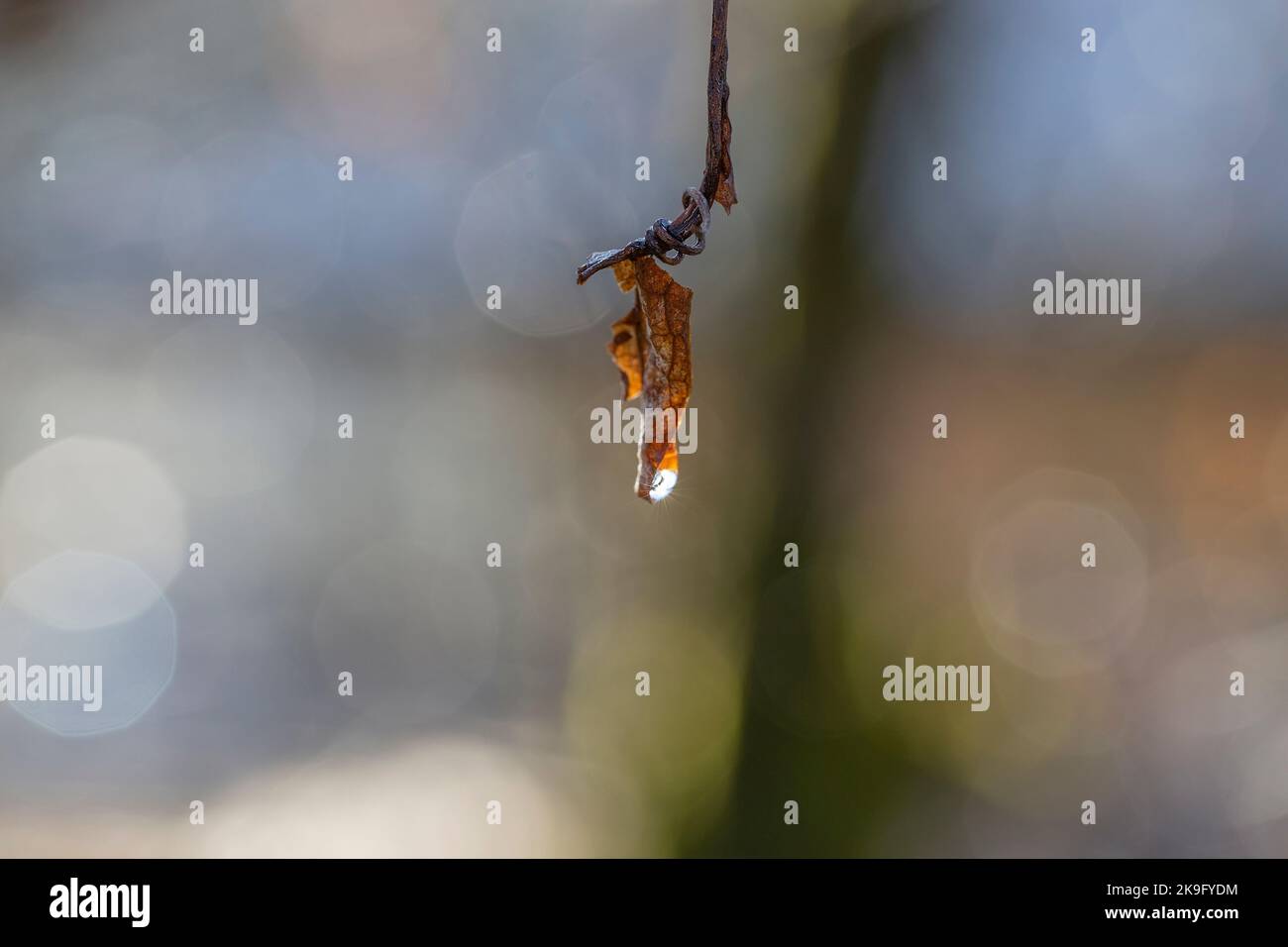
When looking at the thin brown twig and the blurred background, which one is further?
the blurred background

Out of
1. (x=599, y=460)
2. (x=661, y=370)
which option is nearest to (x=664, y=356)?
(x=661, y=370)

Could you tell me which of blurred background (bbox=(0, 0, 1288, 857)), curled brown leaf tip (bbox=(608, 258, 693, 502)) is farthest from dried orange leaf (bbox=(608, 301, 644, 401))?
blurred background (bbox=(0, 0, 1288, 857))

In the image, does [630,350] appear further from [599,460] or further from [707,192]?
[599,460]

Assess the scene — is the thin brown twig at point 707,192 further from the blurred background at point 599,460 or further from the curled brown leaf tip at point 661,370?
the blurred background at point 599,460

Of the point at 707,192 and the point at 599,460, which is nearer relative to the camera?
the point at 707,192

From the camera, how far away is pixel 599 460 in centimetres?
127

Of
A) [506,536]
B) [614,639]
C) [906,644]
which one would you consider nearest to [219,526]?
[506,536]

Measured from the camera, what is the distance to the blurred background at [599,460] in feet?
3.93

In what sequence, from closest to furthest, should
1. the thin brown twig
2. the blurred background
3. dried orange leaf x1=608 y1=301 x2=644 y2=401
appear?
1. the thin brown twig
2. dried orange leaf x1=608 y1=301 x2=644 y2=401
3. the blurred background

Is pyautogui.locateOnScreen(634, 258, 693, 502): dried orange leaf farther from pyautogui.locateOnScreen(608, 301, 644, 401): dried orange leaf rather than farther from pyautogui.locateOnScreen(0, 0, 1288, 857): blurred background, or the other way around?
pyautogui.locateOnScreen(0, 0, 1288, 857): blurred background

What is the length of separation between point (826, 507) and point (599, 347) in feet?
1.40

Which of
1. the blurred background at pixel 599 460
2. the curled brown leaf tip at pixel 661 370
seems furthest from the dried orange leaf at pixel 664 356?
the blurred background at pixel 599 460

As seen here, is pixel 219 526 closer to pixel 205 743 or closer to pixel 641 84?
pixel 205 743

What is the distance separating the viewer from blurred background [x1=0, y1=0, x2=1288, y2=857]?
1.20 metres
